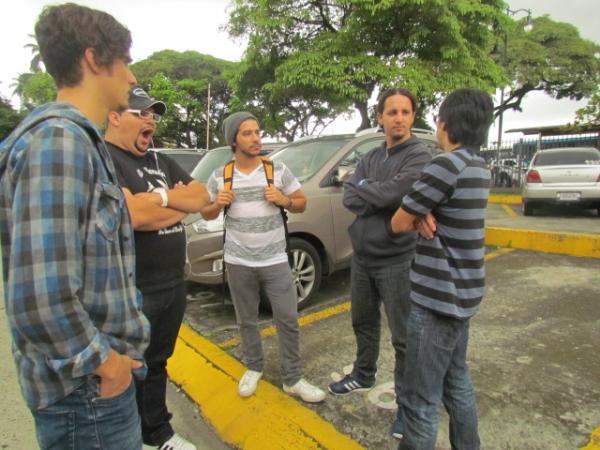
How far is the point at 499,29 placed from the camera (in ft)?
51.9

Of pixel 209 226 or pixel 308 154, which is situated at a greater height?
pixel 308 154

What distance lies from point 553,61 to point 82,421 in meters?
26.9

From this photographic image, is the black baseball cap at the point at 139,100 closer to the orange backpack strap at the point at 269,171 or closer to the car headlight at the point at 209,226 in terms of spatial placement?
the orange backpack strap at the point at 269,171

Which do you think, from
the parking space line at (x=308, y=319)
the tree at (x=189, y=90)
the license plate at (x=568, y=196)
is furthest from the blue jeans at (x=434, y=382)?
the tree at (x=189, y=90)

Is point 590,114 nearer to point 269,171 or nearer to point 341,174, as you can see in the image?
point 341,174

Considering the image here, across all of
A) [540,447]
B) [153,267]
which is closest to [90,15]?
[153,267]

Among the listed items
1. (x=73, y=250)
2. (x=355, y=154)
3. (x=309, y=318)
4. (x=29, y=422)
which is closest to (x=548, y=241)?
(x=355, y=154)

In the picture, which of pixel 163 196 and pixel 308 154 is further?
pixel 308 154

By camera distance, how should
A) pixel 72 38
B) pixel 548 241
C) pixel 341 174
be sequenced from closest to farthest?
1. pixel 72 38
2. pixel 341 174
3. pixel 548 241

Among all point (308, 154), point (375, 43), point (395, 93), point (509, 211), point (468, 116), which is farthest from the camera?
point (375, 43)

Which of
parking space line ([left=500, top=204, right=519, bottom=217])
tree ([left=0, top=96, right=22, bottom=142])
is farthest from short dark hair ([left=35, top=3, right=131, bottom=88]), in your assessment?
tree ([left=0, top=96, right=22, bottom=142])

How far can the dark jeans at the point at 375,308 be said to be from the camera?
7.98 ft

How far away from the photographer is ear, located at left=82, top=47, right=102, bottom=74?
3.79 feet

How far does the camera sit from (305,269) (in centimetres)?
438
